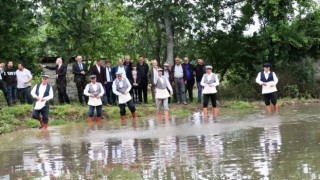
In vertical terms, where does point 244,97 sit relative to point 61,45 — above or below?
below

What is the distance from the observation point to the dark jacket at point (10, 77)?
19.6 m

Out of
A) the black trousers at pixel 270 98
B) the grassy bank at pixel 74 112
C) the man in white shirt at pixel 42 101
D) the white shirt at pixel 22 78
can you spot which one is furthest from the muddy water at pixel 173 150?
the white shirt at pixel 22 78

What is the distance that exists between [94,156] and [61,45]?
537 inches

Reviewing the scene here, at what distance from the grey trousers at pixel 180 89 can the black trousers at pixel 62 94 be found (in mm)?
4090

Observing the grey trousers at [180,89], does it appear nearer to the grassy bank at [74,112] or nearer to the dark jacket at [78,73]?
the grassy bank at [74,112]

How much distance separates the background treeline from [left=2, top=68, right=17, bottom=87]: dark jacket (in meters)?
1.93

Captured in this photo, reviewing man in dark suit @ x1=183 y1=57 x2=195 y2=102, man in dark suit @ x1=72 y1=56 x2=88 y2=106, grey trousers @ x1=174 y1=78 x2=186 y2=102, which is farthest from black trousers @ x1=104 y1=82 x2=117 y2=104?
man in dark suit @ x1=183 y1=57 x2=195 y2=102

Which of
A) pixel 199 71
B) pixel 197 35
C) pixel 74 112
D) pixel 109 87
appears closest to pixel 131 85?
pixel 109 87

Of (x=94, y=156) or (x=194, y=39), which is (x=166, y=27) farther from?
(x=94, y=156)

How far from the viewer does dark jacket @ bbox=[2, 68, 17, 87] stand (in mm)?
19562

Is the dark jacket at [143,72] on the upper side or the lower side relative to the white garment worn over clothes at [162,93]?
upper

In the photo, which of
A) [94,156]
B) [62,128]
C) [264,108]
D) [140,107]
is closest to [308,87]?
[264,108]

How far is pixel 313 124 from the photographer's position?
44.6 ft

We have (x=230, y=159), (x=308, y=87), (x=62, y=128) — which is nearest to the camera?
(x=230, y=159)
